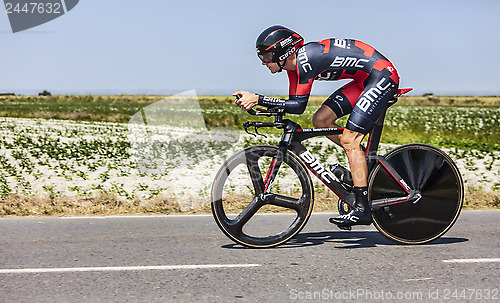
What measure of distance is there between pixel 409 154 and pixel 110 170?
785 cm

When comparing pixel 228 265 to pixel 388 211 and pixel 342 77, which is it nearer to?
pixel 388 211

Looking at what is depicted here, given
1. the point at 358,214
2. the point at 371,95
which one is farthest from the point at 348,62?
the point at 358,214

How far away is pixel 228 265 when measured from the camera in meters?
5.07

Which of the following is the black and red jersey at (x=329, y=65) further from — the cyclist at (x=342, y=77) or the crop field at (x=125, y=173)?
the crop field at (x=125, y=173)

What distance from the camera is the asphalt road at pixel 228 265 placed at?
4.31m

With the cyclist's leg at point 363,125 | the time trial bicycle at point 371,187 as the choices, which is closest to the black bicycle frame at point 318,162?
Answer: the time trial bicycle at point 371,187

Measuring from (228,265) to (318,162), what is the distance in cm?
140

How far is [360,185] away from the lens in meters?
5.68

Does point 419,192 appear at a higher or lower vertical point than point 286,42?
lower

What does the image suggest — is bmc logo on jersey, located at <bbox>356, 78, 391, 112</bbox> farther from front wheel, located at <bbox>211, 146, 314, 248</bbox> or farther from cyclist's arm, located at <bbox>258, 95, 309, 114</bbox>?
front wheel, located at <bbox>211, 146, 314, 248</bbox>

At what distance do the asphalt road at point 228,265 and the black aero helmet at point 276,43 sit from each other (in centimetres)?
183

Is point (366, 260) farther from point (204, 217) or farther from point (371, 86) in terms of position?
point (204, 217)

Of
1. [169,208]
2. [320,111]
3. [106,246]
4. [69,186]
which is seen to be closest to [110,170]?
[69,186]

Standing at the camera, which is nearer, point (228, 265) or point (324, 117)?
point (228, 265)
